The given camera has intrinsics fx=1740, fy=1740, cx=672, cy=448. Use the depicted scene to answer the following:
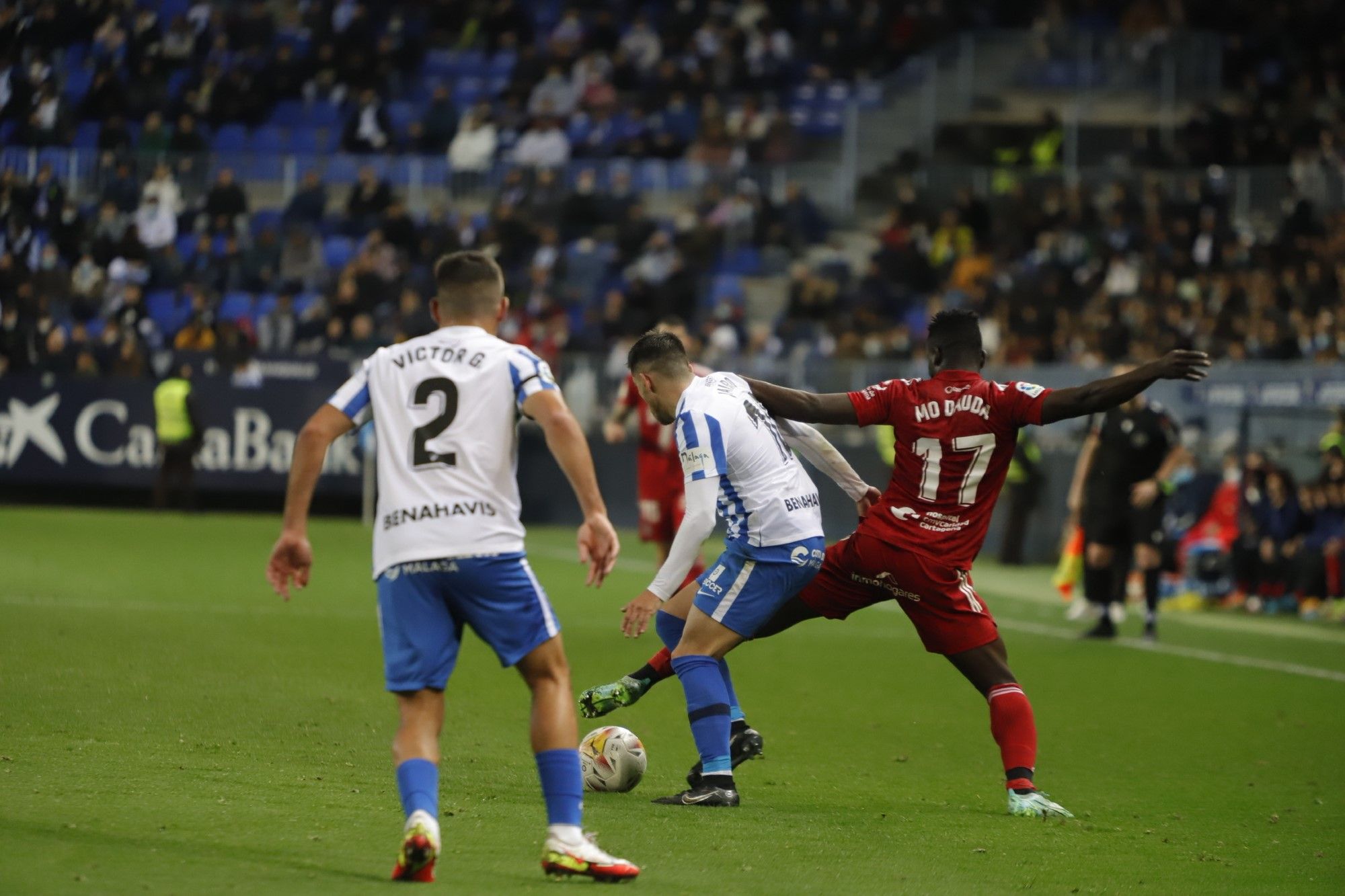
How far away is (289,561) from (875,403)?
295cm

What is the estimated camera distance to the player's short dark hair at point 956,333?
7523 mm

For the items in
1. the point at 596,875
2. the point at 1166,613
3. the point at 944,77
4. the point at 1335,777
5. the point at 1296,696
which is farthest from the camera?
the point at 944,77

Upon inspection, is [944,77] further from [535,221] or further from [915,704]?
[915,704]

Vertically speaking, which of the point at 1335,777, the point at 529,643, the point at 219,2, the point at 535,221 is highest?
the point at 219,2

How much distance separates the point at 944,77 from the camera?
105 ft

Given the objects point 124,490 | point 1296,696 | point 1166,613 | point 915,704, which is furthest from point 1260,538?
point 124,490

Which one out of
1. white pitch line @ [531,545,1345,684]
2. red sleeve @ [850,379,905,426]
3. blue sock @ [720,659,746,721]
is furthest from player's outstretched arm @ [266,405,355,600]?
white pitch line @ [531,545,1345,684]

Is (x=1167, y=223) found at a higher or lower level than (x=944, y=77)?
lower

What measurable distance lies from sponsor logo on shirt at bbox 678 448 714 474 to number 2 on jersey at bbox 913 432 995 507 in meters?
1.01

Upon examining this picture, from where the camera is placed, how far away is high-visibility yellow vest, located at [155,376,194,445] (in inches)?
939

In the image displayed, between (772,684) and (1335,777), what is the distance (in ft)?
12.1

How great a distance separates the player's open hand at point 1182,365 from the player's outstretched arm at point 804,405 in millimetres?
1326

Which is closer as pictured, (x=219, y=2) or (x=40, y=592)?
(x=40, y=592)

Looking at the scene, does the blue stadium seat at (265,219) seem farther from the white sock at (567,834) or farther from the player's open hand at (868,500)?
the white sock at (567,834)
